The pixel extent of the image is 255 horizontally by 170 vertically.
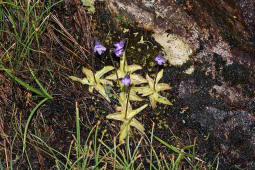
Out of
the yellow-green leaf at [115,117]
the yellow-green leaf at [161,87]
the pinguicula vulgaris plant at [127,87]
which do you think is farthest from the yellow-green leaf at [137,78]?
the yellow-green leaf at [115,117]

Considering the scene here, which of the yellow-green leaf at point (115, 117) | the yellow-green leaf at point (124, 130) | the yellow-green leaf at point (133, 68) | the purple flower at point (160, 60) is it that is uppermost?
the purple flower at point (160, 60)

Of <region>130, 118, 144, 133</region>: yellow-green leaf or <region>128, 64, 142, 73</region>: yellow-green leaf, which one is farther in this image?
<region>128, 64, 142, 73</region>: yellow-green leaf

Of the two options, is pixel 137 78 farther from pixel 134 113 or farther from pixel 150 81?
pixel 134 113

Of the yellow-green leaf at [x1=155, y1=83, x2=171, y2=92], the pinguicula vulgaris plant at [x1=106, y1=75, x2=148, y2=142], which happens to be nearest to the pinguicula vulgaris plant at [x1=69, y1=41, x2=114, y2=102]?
the pinguicula vulgaris plant at [x1=106, y1=75, x2=148, y2=142]

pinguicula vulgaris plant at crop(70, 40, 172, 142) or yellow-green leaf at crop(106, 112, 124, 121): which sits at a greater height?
pinguicula vulgaris plant at crop(70, 40, 172, 142)

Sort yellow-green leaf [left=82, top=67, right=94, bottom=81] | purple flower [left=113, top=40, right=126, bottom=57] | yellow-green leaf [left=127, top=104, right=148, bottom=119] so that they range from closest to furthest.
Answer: purple flower [left=113, top=40, right=126, bottom=57], yellow-green leaf [left=127, top=104, right=148, bottom=119], yellow-green leaf [left=82, top=67, right=94, bottom=81]

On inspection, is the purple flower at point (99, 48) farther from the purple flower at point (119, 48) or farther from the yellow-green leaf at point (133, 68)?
the yellow-green leaf at point (133, 68)

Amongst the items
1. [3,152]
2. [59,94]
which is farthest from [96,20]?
[3,152]

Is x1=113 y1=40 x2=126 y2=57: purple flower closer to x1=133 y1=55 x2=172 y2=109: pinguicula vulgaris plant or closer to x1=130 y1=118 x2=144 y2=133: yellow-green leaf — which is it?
x1=133 y1=55 x2=172 y2=109: pinguicula vulgaris plant

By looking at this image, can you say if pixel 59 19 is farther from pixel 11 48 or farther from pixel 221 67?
pixel 221 67

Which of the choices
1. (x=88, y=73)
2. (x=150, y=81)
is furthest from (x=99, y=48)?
(x=150, y=81)

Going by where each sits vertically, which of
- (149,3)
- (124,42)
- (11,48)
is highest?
(149,3)
